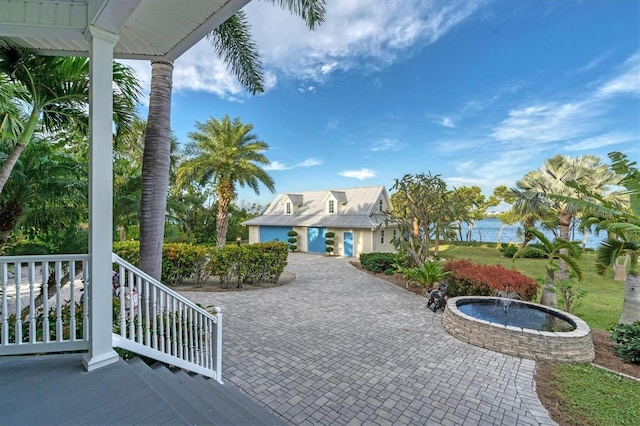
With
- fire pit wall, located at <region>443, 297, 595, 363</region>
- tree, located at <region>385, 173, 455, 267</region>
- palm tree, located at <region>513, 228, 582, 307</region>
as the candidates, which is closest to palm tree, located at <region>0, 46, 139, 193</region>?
fire pit wall, located at <region>443, 297, 595, 363</region>

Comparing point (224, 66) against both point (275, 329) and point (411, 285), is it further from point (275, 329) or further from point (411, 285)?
point (411, 285)

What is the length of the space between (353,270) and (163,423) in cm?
1306

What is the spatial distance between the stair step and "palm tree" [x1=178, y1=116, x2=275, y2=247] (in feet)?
46.2

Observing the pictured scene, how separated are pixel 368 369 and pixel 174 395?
3136 mm

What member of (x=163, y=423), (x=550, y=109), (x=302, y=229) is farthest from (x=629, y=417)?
(x=302, y=229)

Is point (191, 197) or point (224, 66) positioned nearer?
point (224, 66)

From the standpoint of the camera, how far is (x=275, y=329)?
6.39 meters

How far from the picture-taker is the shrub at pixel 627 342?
518 centimetres

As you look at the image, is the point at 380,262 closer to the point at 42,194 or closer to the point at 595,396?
the point at 595,396

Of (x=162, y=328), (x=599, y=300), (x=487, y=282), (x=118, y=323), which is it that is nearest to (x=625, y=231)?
(x=487, y=282)

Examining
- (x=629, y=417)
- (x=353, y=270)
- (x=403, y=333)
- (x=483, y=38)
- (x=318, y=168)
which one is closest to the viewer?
(x=629, y=417)

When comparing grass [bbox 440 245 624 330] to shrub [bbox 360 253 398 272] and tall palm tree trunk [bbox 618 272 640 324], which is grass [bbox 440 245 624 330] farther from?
shrub [bbox 360 253 398 272]

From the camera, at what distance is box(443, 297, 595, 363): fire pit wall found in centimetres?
514

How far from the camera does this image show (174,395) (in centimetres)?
261
